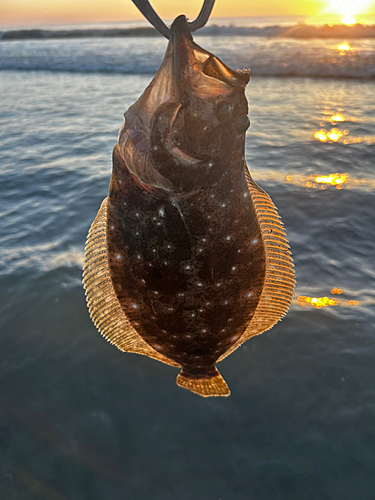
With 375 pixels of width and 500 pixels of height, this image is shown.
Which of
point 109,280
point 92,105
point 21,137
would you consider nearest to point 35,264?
point 109,280

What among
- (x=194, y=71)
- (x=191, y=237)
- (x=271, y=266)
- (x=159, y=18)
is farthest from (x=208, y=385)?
(x=159, y=18)

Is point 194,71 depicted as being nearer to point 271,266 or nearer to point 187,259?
point 187,259

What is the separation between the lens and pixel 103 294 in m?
2.27

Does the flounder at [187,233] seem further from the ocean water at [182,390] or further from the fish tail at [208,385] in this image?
the ocean water at [182,390]

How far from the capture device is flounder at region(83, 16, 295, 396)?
1.61 metres

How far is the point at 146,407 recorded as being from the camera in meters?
3.11

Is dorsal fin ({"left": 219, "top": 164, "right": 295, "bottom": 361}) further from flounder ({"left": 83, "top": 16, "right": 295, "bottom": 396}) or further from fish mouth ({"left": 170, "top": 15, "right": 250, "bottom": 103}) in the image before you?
fish mouth ({"left": 170, "top": 15, "right": 250, "bottom": 103})

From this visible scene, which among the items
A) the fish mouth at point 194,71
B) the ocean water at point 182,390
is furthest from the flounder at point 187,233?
the ocean water at point 182,390

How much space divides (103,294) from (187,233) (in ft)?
2.45

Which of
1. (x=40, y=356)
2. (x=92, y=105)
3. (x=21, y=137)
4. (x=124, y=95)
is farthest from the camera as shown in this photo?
(x=124, y=95)

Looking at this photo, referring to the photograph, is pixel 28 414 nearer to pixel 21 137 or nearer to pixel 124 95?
pixel 21 137

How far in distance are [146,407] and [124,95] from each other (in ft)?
40.6

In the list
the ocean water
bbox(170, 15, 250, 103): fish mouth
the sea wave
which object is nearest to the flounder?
bbox(170, 15, 250, 103): fish mouth

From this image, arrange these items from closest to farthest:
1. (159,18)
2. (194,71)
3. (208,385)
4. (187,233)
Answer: (159,18) → (194,71) → (187,233) → (208,385)
